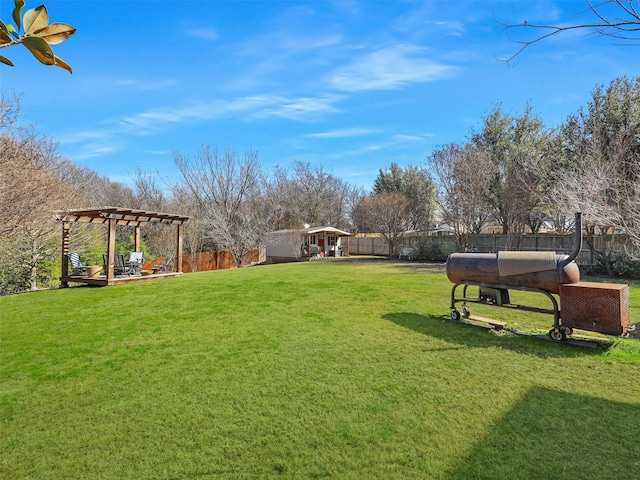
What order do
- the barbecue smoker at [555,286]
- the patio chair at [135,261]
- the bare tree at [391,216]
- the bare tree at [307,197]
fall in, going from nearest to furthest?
the barbecue smoker at [555,286] → the patio chair at [135,261] → the bare tree at [391,216] → the bare tree at [307,197]

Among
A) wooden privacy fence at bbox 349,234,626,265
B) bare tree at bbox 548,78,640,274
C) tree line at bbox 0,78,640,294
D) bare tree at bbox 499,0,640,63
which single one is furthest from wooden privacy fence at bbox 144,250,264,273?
bare tree at bbox 499,0,640,63

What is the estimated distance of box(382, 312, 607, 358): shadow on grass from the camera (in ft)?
15.4

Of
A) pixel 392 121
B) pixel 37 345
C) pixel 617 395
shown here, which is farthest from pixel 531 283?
pixel 392 121

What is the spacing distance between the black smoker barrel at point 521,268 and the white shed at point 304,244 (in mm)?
19011

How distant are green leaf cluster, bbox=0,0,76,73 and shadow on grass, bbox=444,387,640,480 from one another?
289cm

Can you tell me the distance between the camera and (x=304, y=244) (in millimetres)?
26078

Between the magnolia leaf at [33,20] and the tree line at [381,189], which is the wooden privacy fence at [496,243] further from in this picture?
the magnolia leaf at [33,20]

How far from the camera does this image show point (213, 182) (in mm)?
23969

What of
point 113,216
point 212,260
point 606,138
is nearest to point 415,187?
point 606,138

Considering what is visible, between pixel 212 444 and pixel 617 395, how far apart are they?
382 cm

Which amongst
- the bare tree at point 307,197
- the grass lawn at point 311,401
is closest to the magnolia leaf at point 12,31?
the grass lawn at point 311,401

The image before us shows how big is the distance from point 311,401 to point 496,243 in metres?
20.0

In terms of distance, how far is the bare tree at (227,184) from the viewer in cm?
2317

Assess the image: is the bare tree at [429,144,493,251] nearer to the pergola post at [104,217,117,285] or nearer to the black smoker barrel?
the black smoker barrel
